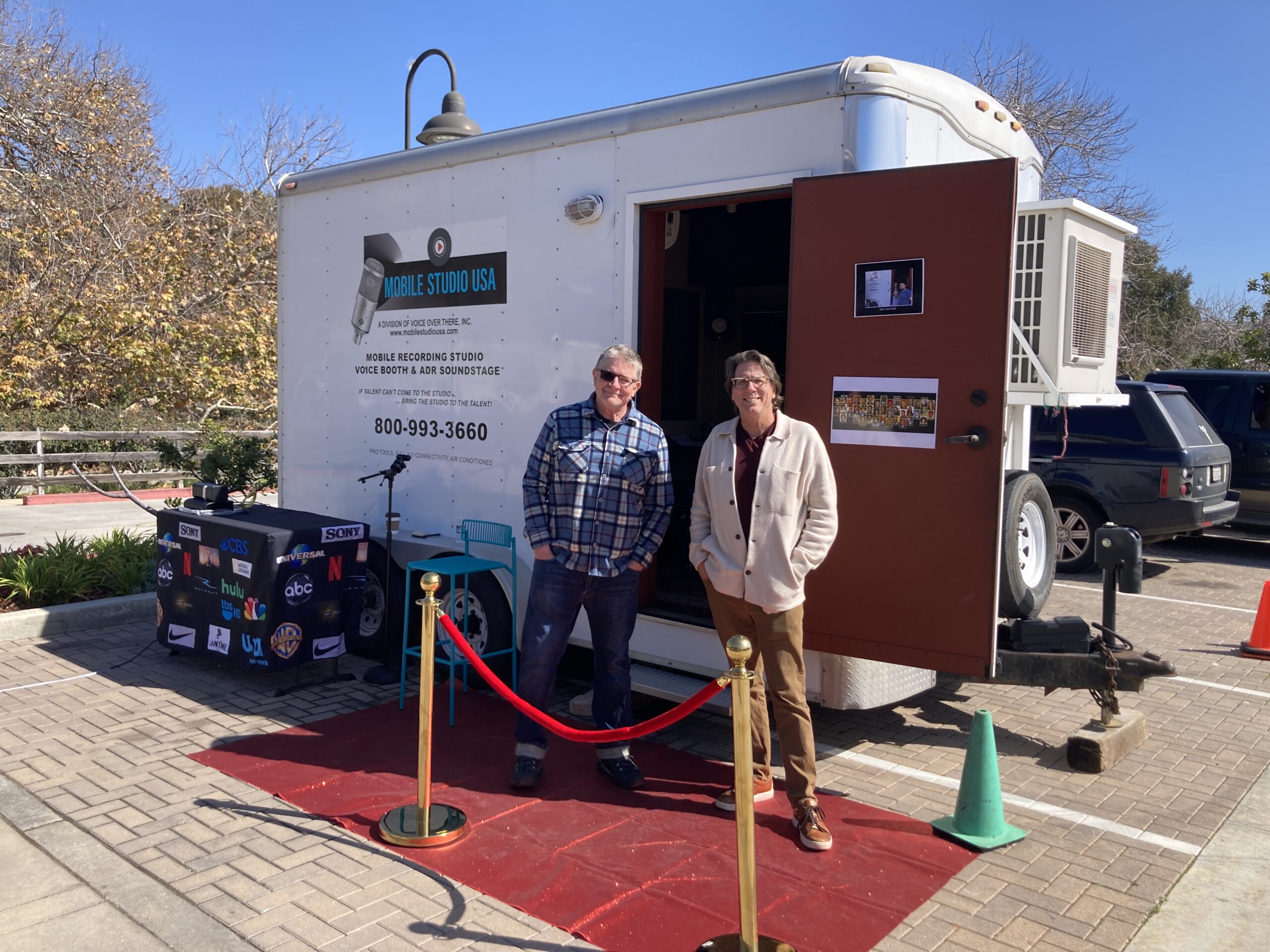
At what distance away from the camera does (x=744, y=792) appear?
286 centimetres

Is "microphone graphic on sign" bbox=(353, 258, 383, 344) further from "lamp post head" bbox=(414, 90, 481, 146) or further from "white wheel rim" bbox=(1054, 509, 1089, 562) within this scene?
"white wheel rim" bbox=(1054, 509, 1089, 562)

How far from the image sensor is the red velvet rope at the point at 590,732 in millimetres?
3346

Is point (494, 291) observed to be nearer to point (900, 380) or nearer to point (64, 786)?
point (900, 380)

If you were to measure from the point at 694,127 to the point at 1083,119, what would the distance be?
18.2 meters

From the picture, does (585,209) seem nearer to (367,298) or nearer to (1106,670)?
(367,298)

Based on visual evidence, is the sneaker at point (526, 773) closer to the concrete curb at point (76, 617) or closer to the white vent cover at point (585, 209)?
the white vent cover at point (585, 209)

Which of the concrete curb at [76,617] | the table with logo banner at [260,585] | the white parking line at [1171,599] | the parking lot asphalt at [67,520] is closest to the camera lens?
the table with logo banner at [260,585]

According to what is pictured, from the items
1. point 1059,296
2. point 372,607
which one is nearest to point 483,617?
point 372,607

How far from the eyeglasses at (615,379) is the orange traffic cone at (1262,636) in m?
5.09

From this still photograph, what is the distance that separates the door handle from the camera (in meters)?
4.01

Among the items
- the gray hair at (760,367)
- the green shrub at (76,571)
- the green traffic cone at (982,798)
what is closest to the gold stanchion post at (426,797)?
the gray hair at (760,367)

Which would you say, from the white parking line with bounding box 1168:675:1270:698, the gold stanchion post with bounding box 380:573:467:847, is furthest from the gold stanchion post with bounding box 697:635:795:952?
the white parking line with bounding box 1168:675:1270:698

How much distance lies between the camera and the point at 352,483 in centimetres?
665

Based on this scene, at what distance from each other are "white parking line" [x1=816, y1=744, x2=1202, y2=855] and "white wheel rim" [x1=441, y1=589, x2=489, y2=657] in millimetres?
1953
